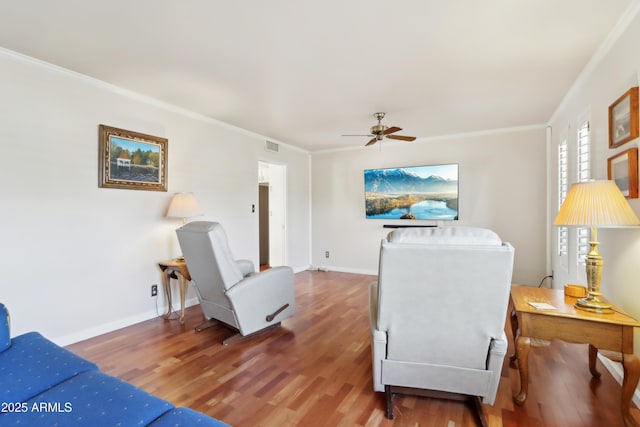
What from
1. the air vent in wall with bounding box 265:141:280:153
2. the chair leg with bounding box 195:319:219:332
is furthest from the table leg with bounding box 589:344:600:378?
the air vent in wall with bounding box 265:141:280:153

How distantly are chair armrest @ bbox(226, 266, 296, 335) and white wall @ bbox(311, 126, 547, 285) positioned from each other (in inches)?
116

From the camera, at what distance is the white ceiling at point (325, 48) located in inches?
75.0

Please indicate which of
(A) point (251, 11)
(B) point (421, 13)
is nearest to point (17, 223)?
(A) point (251, 11)

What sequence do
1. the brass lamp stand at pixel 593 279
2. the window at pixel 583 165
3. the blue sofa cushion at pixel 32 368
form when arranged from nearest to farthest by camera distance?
the blue sofa cushion at pixel 32 368 < the brass lamp stand at pixel 593 279 < the window at pixel 583 165

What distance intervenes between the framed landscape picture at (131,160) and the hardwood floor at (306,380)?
59.2 inches

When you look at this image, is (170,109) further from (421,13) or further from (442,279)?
(442,279)

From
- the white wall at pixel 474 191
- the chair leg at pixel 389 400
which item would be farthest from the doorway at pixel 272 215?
the chair leg at pixel 389 400

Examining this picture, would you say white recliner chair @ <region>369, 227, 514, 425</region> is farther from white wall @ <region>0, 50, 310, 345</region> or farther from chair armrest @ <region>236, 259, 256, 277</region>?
white wall @ <region>0, 50, 310, 345</region>

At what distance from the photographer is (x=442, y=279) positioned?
5.17ft

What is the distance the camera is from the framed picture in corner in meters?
1.86

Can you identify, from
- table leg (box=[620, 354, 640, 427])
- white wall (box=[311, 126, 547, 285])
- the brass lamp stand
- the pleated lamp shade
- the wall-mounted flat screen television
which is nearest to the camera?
table leg (box=[620, 354, 640, 427])

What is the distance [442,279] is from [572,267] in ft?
8.25

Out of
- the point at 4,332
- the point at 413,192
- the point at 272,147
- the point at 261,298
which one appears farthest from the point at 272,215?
the point at 4,332

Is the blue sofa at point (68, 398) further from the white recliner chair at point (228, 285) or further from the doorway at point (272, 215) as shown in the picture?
the doorway at point (272, 215)
